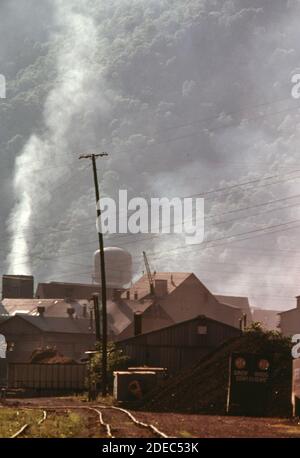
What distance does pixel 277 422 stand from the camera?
104ft

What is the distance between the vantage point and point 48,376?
2571 inches

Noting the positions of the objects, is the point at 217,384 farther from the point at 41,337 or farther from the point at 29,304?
the point at 29,304

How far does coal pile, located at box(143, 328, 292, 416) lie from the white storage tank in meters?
76.9

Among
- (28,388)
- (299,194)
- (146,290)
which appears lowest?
(28,388)

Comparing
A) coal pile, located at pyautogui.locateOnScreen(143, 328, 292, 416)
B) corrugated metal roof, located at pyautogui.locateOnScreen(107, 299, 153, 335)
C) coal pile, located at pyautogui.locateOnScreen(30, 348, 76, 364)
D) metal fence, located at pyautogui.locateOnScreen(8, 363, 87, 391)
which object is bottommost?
metal fence, located at pyautogui.locateOnScreen(8, 363, 87, 391)

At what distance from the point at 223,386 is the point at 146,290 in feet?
232

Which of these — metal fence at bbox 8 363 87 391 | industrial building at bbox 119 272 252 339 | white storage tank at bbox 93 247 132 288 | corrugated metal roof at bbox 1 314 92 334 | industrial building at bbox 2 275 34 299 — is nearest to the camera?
metal fence at bbox 8 363 87 391

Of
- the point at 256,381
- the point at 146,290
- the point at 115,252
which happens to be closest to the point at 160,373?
the point at 256,381

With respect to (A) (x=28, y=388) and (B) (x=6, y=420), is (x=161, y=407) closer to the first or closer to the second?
(B) (x=6, y=420)

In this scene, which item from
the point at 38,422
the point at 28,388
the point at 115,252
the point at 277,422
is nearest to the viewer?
the point at 38,422

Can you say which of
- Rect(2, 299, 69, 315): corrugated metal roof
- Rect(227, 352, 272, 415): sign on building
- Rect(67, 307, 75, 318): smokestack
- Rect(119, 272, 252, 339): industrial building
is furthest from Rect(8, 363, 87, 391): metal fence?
Rect(119, 272, 252, 339): industrial building

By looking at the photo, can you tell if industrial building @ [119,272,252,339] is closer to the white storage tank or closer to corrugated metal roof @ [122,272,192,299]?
corrugated metal roof @ [122,272,192,299]

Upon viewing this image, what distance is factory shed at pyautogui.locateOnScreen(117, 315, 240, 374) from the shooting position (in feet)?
209

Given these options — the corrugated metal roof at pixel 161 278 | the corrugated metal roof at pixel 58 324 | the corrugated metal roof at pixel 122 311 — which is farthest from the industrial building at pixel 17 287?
the corrugated metal roof at pixel 58 324
